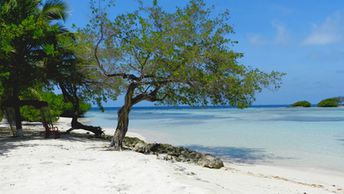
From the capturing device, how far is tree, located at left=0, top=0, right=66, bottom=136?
16953 mm

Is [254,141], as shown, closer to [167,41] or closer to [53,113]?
[167,41]

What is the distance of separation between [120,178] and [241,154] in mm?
9676

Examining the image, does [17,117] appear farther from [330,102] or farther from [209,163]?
[330,102]

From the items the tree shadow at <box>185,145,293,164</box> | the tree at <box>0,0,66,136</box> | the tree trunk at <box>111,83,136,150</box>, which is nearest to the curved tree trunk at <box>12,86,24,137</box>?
the tree at <box>0,0,66,136</box>

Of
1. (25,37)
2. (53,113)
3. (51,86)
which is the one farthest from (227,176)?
(53,113)

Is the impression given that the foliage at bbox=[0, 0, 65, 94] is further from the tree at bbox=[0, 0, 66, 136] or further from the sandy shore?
the sandy shore

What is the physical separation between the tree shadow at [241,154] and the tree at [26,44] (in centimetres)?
847

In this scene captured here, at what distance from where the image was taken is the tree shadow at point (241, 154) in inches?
592

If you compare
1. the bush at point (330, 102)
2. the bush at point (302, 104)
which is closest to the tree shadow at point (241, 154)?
the bush at point (330, 102)

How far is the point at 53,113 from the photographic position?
29109 mm

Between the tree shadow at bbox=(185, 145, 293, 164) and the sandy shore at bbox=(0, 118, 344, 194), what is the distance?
2.42m

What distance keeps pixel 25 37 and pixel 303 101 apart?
376 ft

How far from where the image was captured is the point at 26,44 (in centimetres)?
1791

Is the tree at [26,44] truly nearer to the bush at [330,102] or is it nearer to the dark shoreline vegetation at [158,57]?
the dark shoreline vegetation at [158,57]
